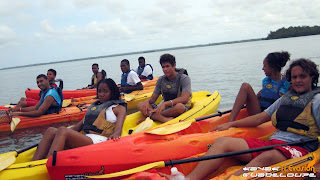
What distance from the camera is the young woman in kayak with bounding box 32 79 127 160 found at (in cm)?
329

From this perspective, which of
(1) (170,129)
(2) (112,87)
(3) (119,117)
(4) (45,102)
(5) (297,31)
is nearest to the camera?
(1) (170,129)

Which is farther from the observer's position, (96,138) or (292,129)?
(96,138)

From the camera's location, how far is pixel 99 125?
3746 mm

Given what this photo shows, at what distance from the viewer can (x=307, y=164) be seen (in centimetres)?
269

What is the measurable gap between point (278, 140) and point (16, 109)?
6669 mm

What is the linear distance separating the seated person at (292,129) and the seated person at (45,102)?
4.56m

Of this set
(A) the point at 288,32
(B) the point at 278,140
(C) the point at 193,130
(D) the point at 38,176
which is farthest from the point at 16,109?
(A) the point at 288,32

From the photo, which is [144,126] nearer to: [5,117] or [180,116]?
[180,116]

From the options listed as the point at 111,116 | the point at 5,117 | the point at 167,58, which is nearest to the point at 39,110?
the point at 5,117

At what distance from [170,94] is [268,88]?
170 cm

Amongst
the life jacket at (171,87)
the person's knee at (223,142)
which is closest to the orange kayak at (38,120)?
the life jacket at (171,87)

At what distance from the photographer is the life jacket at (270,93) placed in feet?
12.6

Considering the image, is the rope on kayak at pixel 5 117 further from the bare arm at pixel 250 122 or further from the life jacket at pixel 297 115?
the life jacket at pixel 297 115

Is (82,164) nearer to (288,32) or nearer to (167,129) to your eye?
(167,129)
